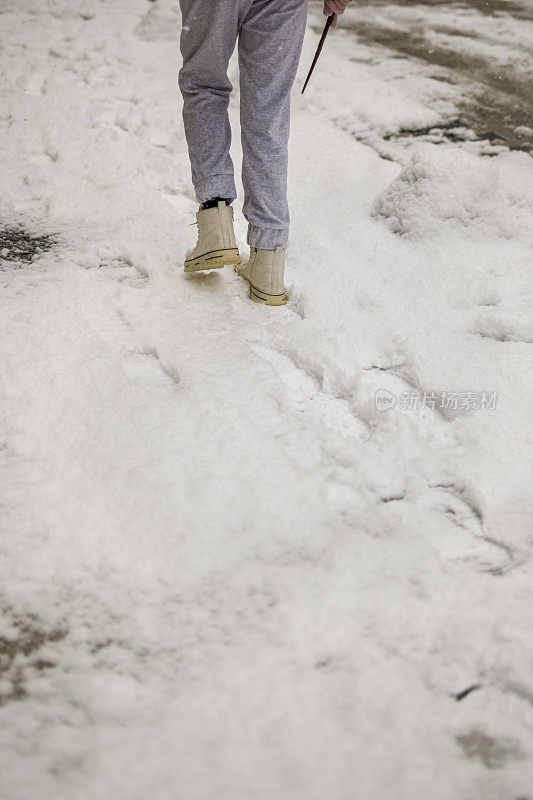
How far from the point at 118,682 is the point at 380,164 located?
2.06m

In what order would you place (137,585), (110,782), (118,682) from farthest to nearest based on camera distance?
(137,585)
(118,682)
(110,782)

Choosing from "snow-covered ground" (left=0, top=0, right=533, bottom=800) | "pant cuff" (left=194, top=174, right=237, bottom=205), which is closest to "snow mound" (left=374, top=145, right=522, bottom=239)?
"snow-covered ground" (left=0, top=0, right=533, bottom=800)

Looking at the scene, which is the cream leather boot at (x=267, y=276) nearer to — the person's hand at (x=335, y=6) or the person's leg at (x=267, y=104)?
the person's leg at (x=267, y=104)

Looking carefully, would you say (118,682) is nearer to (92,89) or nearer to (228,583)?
(228,583)

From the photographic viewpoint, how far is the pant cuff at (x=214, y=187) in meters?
1.43

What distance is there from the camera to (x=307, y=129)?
2.41 meters

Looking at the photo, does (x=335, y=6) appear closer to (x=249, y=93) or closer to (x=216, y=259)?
(x=249, y=93)

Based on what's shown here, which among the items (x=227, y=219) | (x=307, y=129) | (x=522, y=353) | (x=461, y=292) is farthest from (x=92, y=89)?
(x=522, y=353)

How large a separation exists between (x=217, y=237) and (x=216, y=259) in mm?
56

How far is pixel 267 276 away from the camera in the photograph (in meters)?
1.49

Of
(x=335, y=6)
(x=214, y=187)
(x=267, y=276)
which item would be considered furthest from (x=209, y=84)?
(x=267, y=276)

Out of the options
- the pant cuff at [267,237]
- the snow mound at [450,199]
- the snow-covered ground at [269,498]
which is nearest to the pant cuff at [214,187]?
the pant cuff at [267,237]

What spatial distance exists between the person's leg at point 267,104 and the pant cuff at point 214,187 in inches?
2.2

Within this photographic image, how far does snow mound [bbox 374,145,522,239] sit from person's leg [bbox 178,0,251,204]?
0.65 m
